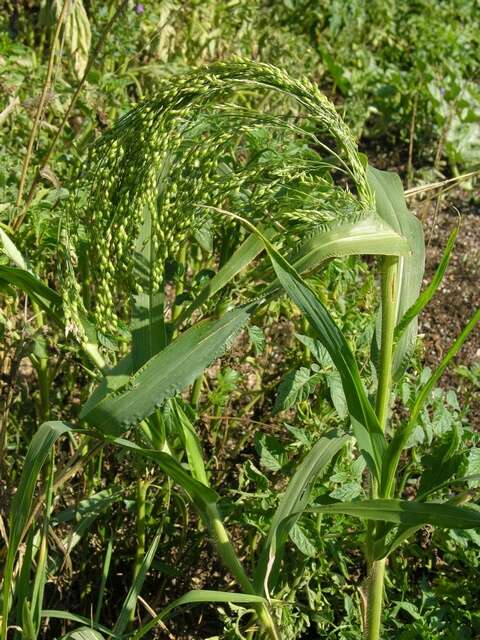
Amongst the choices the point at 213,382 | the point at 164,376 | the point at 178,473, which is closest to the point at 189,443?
the point at 178,473

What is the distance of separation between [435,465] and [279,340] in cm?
95

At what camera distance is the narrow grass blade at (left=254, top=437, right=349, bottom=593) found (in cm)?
157

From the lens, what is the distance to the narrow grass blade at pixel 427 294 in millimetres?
1572

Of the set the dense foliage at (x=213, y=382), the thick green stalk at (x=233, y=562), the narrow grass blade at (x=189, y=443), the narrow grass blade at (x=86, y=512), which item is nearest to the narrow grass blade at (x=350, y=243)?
the dense foliage at (x=213, y=382)

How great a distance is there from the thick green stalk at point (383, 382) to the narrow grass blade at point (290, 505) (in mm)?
106

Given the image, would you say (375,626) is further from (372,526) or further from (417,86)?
(417,86)

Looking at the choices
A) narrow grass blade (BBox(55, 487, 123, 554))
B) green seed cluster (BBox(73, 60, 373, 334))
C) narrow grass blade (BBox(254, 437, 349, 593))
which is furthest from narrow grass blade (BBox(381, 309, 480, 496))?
narrow grass blade (BBox(55, 487, 123, 554))

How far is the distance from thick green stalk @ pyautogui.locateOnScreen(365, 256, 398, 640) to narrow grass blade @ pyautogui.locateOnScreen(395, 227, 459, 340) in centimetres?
3

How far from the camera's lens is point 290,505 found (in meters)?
1.61

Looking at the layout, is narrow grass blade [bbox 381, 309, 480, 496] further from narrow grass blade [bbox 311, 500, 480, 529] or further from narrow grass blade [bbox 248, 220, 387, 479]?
narrow grass blade [bbox 311, 500, 480, 529]

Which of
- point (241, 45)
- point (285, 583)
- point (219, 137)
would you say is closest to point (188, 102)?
point (219, 137)

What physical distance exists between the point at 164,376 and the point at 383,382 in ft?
1.49

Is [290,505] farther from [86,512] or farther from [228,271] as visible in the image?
[86,512]

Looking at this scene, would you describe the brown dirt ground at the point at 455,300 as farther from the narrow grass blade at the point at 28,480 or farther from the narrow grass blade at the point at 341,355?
the narrow grass blade at the point at 28,480
